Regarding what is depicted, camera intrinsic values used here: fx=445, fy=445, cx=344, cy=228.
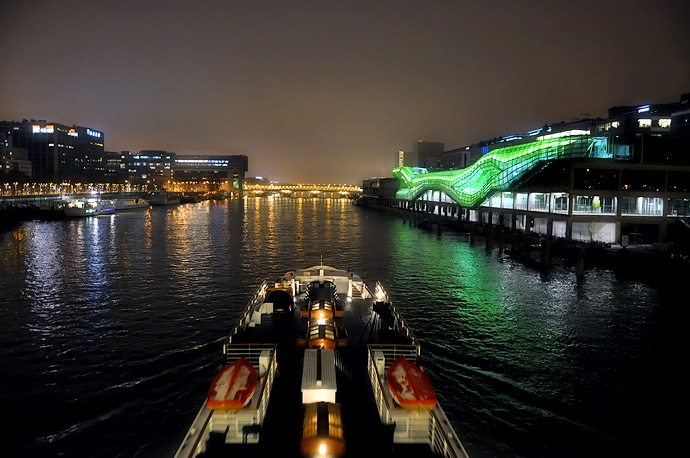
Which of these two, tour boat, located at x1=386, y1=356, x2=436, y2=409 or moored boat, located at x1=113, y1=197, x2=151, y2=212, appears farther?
moored boat, located at x1=113, y1=197, x2=151, y2=212

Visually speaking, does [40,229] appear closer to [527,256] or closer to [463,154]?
[527,256]

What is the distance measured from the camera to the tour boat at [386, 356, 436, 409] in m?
12.2

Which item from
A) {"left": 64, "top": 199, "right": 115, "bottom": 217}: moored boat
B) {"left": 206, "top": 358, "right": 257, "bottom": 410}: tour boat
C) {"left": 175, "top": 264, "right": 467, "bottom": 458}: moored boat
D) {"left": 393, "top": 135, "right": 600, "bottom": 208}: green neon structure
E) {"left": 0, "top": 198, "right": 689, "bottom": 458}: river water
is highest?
{"left": 393, "top": 135, "right": 600, "bottom": 208}: green neon structure

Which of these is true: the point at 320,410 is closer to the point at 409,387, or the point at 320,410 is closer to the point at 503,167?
the point at 409,387

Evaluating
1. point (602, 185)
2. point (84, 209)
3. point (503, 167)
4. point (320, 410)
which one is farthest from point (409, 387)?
point (84, 209)

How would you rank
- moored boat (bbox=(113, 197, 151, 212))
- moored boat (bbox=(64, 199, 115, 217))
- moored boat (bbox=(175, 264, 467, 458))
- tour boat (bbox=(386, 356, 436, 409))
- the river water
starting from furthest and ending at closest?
1. moored boat (bbox=(113, 197, 151, 212))
2. moored boat (bbox=(64, 199, 115, 217))
3. the river water
4. tour boat (bbox=(386, 356, 436, 409))
5. moored boat (bbox=(175, 264, 467, 458))

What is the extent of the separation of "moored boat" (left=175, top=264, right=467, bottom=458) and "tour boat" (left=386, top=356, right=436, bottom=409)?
11cm

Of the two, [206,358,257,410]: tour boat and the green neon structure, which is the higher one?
the green neon structure

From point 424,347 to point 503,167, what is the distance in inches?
1933

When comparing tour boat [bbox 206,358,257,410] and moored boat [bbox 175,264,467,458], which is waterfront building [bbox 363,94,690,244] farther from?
tour boat [bbox 206,358,257,410]

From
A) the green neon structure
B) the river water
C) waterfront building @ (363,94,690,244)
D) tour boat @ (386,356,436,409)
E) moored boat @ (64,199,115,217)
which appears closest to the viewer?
tour boat @ (386,356,436,409)

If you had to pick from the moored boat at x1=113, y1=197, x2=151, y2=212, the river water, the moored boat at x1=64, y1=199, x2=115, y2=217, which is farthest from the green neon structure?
the moored boat at x1=113, y1=197, x2=151, y2=212

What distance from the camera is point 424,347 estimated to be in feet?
82.9

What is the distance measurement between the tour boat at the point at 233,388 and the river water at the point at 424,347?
464 centimetres
